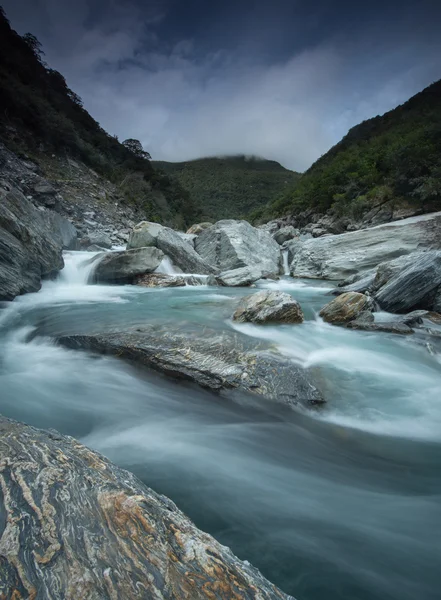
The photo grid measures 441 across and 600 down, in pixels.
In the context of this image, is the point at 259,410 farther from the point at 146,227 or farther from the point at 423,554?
the point at 146,227

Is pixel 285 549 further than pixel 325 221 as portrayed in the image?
No

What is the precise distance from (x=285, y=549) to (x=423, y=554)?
0.87 meters

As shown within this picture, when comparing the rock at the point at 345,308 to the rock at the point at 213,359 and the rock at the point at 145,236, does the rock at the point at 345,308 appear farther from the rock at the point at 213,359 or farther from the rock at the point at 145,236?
the rock at the point at 145,236

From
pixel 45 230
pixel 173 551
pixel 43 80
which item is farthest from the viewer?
pixel 43 80

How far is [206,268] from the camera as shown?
12578 mm

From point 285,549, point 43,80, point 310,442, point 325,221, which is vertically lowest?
point 285,549

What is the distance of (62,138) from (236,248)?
81.9 ft

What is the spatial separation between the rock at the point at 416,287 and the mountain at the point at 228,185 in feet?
209

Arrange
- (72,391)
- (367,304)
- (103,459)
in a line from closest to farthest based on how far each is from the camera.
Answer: (103,459) < (72,391) < (367,304)

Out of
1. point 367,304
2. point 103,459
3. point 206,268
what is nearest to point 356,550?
point 103,459

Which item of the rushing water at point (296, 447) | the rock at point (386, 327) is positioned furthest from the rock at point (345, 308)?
the rushing water at point (296, 447)

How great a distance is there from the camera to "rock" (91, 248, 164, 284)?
10.1 m

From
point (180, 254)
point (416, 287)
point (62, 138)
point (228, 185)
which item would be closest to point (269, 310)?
point (416, 287)

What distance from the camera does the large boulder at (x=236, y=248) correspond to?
42.5 feet
